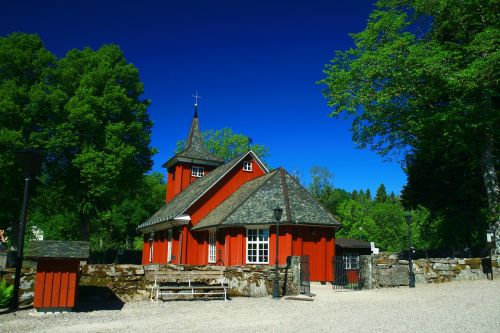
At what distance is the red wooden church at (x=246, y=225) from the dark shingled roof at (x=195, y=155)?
5.73 meters

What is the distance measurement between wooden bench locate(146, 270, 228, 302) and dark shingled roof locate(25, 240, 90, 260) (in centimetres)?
341

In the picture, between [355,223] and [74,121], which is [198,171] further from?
[355,223]

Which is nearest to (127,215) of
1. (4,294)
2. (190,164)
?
(190,164)

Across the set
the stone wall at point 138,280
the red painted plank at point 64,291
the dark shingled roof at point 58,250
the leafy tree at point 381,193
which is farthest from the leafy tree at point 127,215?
the leafy tree at point 381,193

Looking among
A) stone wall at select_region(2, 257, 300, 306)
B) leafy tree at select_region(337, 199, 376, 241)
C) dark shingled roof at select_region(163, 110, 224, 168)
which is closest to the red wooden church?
stone wall at select_region(2, 257, 300, 306)

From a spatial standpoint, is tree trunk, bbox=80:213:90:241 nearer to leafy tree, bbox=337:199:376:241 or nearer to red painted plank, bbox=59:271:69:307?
red painted plank, bbox=59:271:69:307

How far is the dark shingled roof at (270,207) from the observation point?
21875mm

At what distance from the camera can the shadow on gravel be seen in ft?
42.4

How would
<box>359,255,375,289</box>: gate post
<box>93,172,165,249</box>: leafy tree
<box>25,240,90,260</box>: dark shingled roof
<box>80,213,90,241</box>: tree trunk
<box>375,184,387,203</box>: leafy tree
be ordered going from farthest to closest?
<box>375,184,387,203</box>: leafy tree < <box>93,172,165,249</box>: leafy tree < <box>80,213,90,241</box>: tree trunk < <box>359,255,375,289</box>: gate post < <box>25,240,90,260</box>: dark shingled roof

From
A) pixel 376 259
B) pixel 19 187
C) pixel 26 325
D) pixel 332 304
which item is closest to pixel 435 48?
pixel 376 259

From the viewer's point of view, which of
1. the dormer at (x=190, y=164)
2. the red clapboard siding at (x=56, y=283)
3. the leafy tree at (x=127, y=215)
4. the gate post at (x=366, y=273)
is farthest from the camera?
the leafy tree at (x=127, y=215)

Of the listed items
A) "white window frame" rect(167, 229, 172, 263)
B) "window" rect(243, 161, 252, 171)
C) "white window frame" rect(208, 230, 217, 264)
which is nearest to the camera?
"white window frame" rect(208, 230, 217, 264)

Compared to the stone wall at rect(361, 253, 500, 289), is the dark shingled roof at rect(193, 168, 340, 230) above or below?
above

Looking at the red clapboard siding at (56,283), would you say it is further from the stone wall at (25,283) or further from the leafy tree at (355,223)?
the leafy tree at (355,223)
